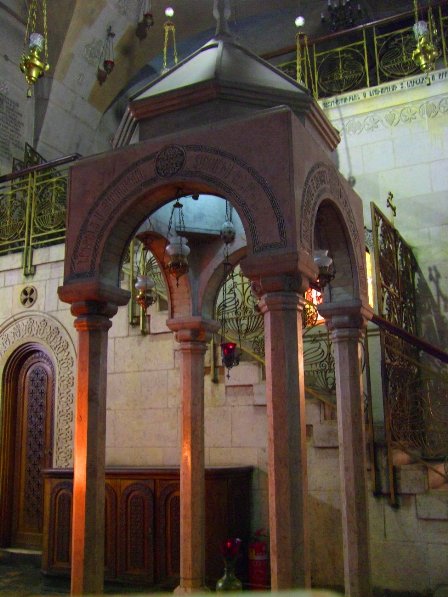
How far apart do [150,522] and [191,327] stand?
7.27ft

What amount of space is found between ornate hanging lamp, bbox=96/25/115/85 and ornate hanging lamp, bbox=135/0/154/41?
58 centimetres

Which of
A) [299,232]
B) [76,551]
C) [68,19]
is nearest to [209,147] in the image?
[299,232]

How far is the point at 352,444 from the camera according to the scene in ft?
16.7

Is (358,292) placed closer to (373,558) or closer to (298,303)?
(298,303)

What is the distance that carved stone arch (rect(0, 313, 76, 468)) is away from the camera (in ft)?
27.3

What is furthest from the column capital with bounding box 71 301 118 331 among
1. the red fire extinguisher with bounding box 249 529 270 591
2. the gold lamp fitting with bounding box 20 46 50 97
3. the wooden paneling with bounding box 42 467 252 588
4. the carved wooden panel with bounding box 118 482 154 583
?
the gold lamp fitting with bounding box 20 46 50 97

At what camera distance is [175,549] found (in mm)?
6562

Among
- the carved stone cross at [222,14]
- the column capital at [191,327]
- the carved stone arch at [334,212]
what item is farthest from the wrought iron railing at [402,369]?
the carved stone cross at [222,14]

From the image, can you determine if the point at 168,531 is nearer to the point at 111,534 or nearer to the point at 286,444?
the point at 111,534

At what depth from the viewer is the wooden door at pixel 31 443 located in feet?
28.0

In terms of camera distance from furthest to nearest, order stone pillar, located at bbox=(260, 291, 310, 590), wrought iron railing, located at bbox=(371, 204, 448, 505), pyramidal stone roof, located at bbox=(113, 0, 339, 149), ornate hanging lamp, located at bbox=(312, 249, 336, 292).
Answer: wrought iron railing, located at bbox=(371, 204, 448, 505) < ornate hanging lamp, located at bbox=(312, 249, 336, 292) < pyramidal stone roof, located at bbox=(113, 0, 339, 149) < stone pillar, located at bbox=(260, 291, 310, 590)

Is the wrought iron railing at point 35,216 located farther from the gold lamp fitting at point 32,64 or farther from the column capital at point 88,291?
the column capital at point 88,291

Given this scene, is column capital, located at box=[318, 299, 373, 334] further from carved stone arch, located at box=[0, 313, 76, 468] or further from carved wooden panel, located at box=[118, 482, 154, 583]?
carved stone arch, located at box=[0, 313, 76, 468]

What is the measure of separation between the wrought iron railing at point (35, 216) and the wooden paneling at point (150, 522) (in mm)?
3547
